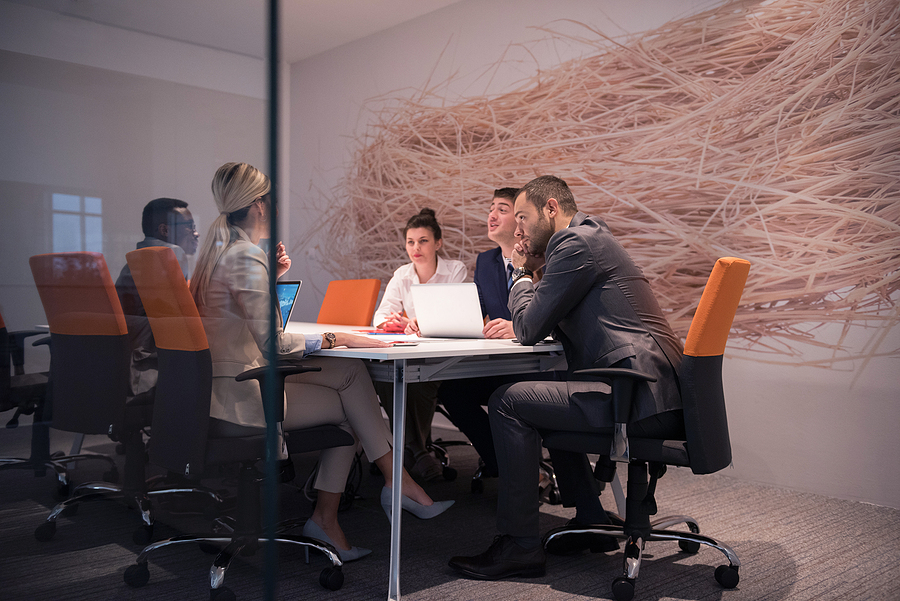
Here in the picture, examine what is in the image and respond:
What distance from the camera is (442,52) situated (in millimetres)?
4906

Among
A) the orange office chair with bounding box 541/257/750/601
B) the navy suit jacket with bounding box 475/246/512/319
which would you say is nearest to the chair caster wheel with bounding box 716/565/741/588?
the orange office chair with bounding box 541/257/750/601

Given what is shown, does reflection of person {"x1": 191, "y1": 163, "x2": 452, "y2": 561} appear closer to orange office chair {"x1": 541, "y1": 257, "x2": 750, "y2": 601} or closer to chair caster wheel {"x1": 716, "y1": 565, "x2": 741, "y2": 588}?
orange office chair {"x1": 541, "y1": 257, "x2": 750, "y2": 601}

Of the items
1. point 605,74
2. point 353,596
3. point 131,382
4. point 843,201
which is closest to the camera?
point 131,382

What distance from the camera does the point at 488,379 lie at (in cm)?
314

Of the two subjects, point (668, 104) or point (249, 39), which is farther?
point (668, 104)

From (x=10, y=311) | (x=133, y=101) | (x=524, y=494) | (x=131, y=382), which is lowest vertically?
(x=524, y=494)

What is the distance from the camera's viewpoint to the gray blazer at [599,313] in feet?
6.75

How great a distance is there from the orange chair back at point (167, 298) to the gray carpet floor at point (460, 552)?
21 centimetres

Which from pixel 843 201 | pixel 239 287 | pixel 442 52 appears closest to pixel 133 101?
pixel 239 287

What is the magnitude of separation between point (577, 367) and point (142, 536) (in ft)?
5.18

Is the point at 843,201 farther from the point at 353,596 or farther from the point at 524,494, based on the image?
the point at 353,596

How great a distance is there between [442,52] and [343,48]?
1293 millimetres

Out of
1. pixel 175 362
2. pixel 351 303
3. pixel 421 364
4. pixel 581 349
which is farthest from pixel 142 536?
pixel 351 303

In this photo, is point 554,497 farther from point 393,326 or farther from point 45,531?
point 45,531
